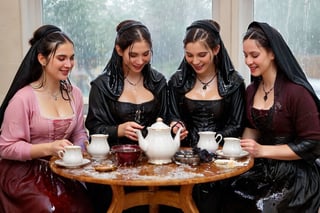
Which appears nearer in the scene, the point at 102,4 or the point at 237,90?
the point at 237,90

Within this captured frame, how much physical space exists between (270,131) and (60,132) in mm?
1045

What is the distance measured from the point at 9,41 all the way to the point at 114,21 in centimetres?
73

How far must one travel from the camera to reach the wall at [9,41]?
9.75 feet

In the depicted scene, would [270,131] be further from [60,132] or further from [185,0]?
[185,0]

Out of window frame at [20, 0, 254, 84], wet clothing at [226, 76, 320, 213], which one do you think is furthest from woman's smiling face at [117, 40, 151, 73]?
window frame at [20, 0, 254, 84]

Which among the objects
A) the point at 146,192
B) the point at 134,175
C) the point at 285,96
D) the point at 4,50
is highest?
the point at 4,50

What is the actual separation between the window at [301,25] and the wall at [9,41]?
1.64 m

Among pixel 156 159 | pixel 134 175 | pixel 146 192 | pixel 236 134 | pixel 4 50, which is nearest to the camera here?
pixel 134 175

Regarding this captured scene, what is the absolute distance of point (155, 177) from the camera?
171 cm

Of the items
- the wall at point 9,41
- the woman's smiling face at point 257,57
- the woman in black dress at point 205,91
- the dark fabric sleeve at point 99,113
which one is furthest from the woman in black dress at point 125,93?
the wall at point 9,41

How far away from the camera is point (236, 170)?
1.80 metres

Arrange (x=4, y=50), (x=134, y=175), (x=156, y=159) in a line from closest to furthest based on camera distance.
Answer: (x=134, y=175)
(x=156, y=159)
(x=4, y=50)

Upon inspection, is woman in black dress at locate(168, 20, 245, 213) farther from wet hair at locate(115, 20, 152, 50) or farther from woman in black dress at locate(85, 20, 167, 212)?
wet hair at locate(115, 20, 152, 50)

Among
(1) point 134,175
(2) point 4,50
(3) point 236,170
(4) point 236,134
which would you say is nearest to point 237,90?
(4) point 236,134
